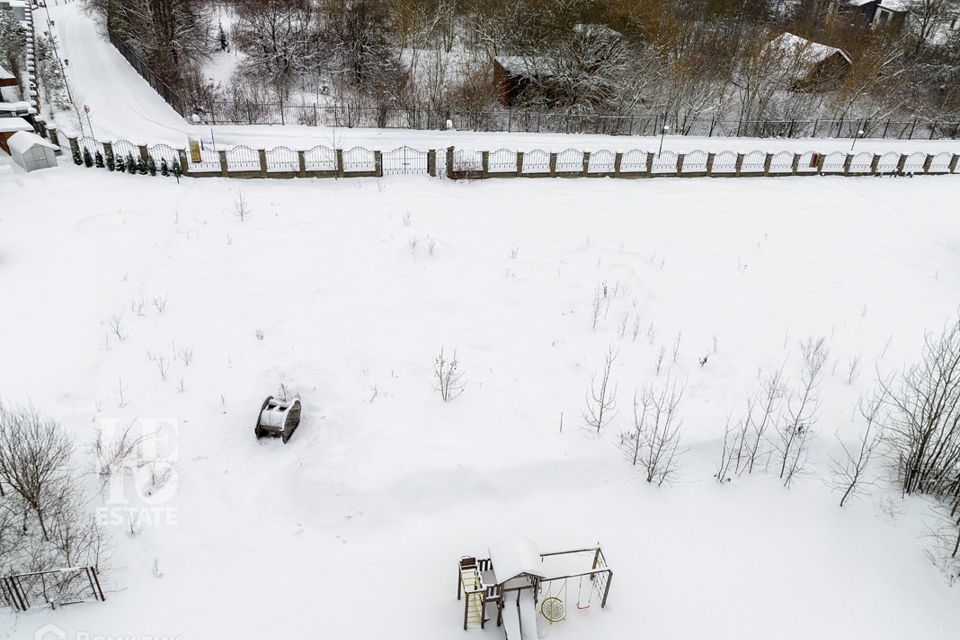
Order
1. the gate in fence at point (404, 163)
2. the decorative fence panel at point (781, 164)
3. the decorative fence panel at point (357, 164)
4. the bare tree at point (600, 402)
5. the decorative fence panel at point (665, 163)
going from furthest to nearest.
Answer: the decorative fence panel at point (781, 164) → the decorative fence panel at point (665, 163) → the gate in fence at point (404, 163) → the decorative fence panel at point (357, 164) → the bare tree at point (600, 402)

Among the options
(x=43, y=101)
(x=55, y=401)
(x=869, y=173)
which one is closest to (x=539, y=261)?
(x=55, y=401)

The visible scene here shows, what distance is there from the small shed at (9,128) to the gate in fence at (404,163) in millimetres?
12643

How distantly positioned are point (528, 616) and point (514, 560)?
0.84 m

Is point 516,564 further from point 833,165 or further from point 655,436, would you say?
point 833,165

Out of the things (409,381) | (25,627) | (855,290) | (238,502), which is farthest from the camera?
(855,290)

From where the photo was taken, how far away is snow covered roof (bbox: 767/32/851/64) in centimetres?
→ 3431

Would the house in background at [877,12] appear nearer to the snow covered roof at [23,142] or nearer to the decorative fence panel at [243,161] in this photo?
the decorative fence panel at [243,161]

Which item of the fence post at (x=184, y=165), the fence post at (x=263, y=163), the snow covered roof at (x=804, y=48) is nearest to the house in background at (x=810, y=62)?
the snow covered roof at (x=804, y=48)

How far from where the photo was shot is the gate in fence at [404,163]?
72.7ft

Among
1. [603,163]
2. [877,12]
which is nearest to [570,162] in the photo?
[603,163]

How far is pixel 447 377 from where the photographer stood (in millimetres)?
11477

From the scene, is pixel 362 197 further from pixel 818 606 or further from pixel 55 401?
pixel 818 606

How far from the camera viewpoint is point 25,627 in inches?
307

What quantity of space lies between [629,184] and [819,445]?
45.7 ft
